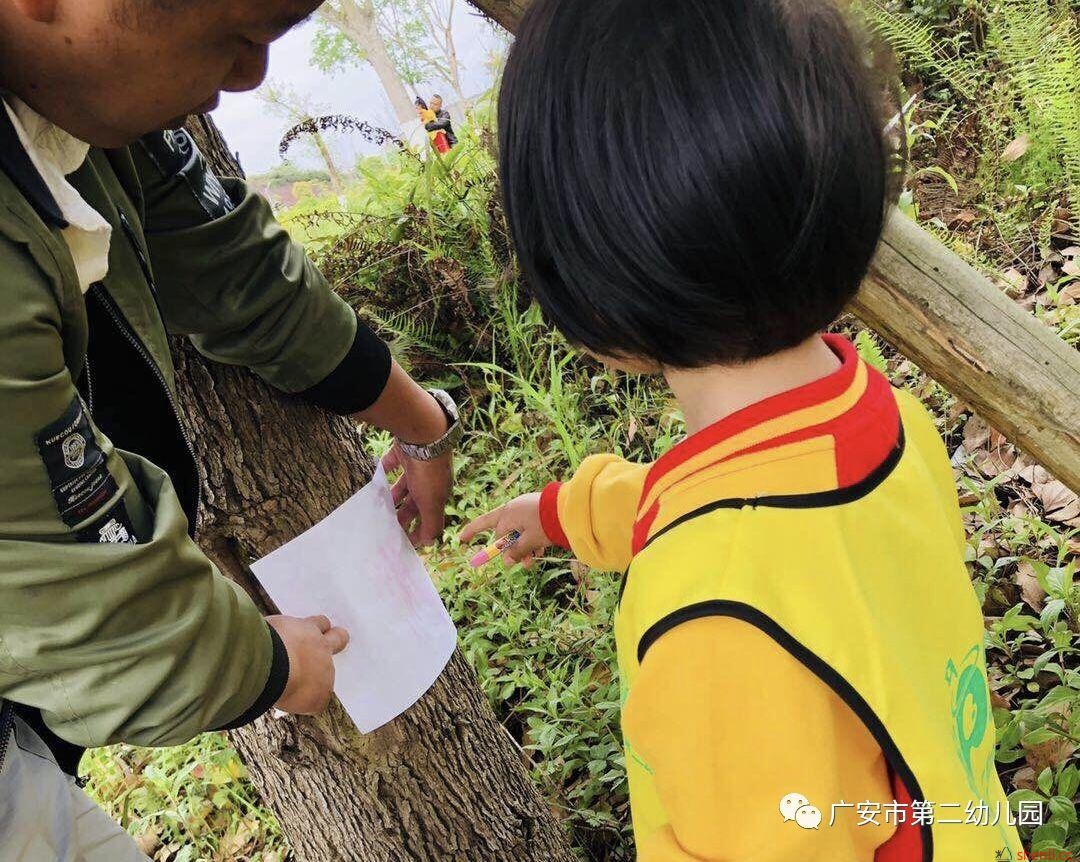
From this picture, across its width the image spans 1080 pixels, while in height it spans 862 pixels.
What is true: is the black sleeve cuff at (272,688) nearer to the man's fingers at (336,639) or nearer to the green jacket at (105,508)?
the green jacket at (105,508)

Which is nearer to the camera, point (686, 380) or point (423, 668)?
point (686, 380)

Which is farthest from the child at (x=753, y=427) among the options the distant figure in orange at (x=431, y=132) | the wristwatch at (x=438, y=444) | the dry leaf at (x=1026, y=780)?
the distant figure in orange at (x=431, y=132)

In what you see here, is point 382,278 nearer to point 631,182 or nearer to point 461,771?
point 461,771

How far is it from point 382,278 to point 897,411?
2728 mm

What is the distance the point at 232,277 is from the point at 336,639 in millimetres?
559

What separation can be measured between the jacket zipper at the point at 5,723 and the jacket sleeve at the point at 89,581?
0.33 feet

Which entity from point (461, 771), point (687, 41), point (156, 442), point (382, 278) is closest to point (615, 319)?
point (687, 41)

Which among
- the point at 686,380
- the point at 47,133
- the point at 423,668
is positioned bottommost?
the point at 423,668

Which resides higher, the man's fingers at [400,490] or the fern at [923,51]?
the man's fingers at [400,490]

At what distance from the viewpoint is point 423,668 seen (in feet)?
4.94

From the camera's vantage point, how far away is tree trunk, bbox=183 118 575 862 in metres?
1.30

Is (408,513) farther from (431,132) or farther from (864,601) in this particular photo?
(431,132)

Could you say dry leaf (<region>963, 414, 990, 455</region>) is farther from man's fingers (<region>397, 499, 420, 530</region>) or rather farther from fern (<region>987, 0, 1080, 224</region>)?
man's fingers (<region>397, 499, 420, 530</region>)

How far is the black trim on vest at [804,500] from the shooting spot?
0.80 m
